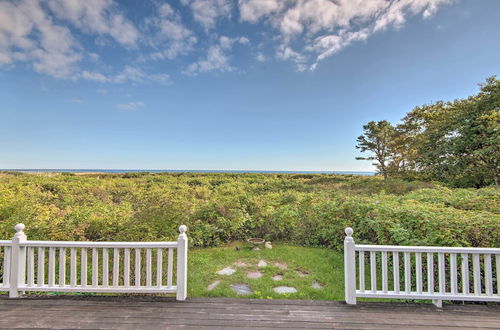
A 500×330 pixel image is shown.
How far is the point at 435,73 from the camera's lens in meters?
8.09

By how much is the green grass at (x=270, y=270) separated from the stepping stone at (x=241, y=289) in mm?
58

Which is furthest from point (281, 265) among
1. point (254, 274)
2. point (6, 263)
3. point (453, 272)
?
point (6, 263)

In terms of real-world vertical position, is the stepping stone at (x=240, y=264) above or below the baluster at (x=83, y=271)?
below

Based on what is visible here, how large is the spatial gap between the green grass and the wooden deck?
42cm

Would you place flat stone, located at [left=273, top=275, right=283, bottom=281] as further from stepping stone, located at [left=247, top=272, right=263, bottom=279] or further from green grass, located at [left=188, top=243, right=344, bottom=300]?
stepping stone, located at [left=247, top=272, right=263, bottom=279]

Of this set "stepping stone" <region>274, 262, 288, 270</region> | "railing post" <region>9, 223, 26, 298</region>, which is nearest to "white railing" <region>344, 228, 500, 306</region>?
"stepping stone" <region>274, 262, 288, 270</region>

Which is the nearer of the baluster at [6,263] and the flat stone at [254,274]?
the baluster at [6,263]

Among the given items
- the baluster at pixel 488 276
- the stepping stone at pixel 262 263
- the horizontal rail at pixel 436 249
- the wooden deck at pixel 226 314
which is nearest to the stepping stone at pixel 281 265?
the stepping stone at pixel 262 263

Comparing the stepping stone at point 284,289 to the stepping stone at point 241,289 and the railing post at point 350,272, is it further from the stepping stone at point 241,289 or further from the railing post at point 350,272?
the railing post at point 350,272

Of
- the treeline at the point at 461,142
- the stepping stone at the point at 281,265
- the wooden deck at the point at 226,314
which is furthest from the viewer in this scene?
the treeline at the point at 461,142

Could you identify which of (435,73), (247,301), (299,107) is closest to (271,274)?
(247,301)

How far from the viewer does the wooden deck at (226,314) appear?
1.88 metres

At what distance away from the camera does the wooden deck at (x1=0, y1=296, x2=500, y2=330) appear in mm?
1882

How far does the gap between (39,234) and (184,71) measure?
7863mm
